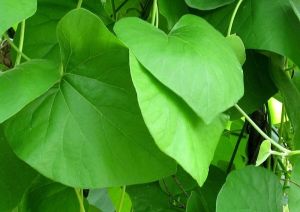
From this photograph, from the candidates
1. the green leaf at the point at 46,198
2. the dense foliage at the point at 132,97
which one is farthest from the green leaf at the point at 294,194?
the green leaf at the point at 46,198

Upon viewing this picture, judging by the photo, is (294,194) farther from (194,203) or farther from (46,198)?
(46,198)

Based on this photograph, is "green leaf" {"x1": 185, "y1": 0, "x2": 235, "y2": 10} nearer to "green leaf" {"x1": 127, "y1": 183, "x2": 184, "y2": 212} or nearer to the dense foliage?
the dense foliage

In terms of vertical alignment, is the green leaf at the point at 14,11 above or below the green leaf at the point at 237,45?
above

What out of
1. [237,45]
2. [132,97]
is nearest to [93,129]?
[132,97]

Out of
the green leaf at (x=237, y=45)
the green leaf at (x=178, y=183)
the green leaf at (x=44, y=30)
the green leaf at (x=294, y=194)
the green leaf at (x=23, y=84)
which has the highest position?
the green leaf at (x=237, y=45)

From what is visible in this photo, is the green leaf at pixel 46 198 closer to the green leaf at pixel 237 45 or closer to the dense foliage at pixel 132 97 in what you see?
the dense foliage at pixel 132 97

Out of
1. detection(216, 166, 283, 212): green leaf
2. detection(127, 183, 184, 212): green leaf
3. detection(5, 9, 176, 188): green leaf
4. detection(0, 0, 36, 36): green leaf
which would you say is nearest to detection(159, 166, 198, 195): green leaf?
detection(127, 183, 184, 212): green leaf
